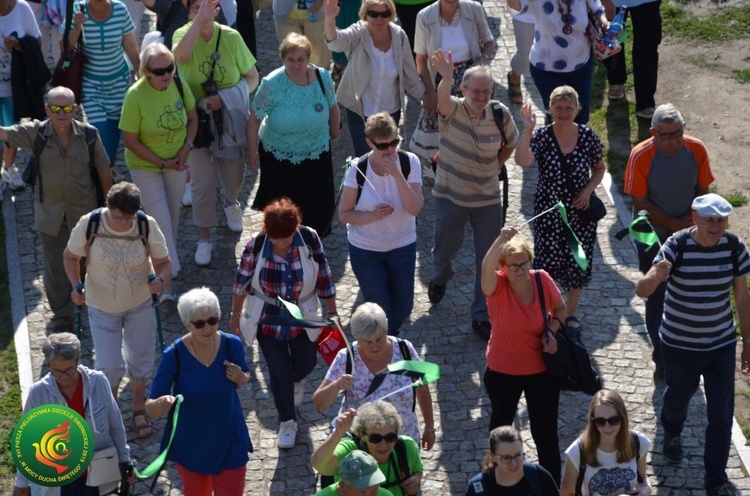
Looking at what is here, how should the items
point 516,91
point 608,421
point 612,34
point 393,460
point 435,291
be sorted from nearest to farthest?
1. point 393,460
2. point 608,421
3. point 435,291
4. point 612,34
5. point 516,91

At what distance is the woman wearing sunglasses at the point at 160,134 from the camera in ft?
35.3

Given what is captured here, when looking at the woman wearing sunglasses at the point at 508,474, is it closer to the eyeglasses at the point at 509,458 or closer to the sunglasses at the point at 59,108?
the eyeglasses at the point at 509,458

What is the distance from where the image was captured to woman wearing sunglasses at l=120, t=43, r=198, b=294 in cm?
1076

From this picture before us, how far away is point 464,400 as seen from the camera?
1027cm

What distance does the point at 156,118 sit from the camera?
429 inches

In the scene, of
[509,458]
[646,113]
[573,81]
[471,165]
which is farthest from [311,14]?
[509,458]

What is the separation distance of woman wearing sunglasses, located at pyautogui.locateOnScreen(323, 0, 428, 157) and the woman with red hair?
106 inches

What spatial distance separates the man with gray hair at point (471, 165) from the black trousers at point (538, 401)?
185 cm

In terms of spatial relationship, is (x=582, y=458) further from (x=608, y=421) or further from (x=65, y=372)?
(x=65, y=372)

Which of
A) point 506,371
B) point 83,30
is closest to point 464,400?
point 506,371

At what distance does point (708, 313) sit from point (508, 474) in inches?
83.5

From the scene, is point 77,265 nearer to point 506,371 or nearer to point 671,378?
point 506,371

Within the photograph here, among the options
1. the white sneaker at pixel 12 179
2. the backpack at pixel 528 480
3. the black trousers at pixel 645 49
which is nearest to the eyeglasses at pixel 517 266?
the backpack at pixel 528 480

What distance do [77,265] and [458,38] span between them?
4.30m
